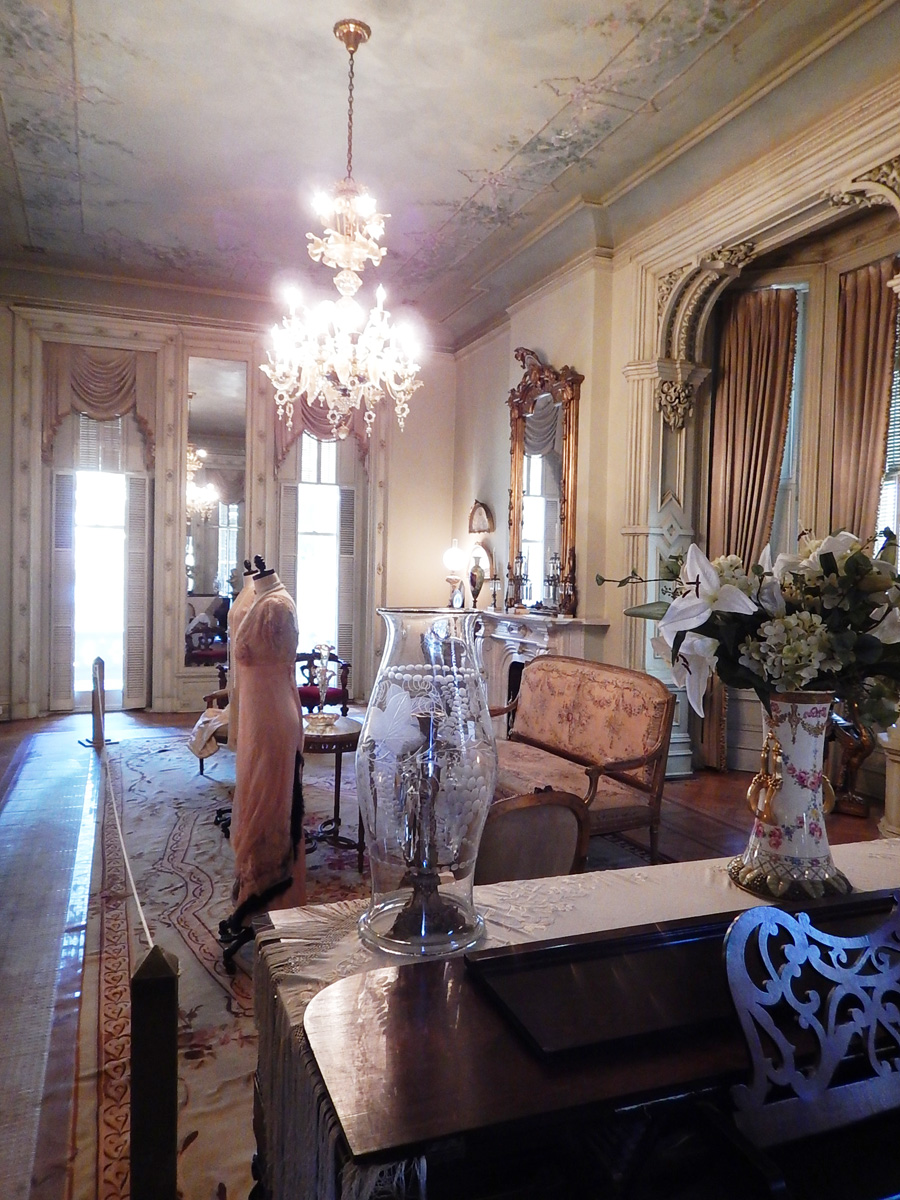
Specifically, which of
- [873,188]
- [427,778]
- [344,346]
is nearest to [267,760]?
[427,778]

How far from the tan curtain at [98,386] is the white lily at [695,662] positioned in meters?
6.96

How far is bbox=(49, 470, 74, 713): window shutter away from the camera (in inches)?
283

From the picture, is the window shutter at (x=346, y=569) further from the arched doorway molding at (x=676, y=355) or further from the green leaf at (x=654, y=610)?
the green leaf at (x=654, y=610)

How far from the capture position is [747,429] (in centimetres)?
539

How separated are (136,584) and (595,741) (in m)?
5.11

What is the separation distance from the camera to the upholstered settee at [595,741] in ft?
11.4

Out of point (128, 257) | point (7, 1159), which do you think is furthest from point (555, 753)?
point (128, 257)

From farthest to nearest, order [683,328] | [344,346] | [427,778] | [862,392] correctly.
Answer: [683,328] < [862,392] < [344,346] < [427,778]

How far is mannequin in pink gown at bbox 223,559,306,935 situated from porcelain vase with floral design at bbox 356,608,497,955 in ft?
4.50

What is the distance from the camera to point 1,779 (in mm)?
4965

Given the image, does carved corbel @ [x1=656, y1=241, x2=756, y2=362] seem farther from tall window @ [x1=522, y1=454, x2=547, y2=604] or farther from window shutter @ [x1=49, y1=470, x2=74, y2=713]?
window shutter @ [x1=49, y1=470, x2=74, y2=713]

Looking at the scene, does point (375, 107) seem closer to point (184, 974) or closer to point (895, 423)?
point (895, 423)

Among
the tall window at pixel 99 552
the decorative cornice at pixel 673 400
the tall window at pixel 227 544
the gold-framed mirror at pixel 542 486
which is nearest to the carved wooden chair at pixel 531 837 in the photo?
the gold-framed mirror at pixel 542 486

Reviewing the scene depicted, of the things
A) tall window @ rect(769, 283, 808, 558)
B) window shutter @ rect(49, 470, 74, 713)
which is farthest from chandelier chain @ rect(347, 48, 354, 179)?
window shutter @ rect(49, 470, 74, 713)
